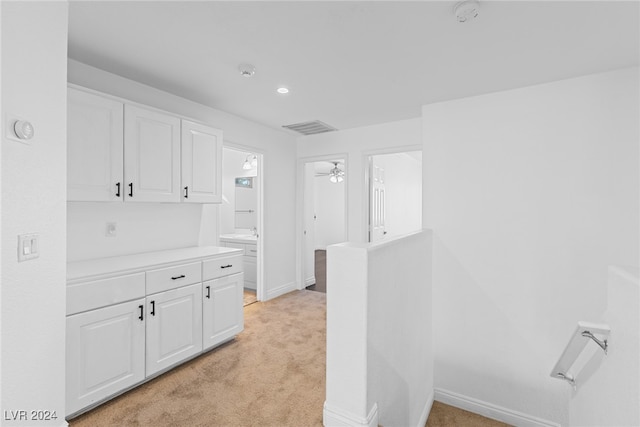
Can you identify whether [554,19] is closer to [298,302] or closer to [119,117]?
[119,117]

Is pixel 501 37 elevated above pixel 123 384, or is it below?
above

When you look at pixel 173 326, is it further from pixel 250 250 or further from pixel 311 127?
pixel 311 127

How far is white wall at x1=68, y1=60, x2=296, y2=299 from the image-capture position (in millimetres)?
2354

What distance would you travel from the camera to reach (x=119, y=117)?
2.23 m

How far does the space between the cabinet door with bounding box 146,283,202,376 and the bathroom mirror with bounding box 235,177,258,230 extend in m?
3.06

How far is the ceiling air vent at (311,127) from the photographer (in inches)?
151

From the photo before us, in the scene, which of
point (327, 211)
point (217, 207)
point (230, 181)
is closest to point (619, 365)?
point (217, 207)

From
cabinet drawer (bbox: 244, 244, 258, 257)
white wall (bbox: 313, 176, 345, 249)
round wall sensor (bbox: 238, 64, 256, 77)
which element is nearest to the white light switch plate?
round wall sensor (bbox: 238, 64, 256, 77)

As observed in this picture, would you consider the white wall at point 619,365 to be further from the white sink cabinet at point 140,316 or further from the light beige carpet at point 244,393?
the white sink cabinet at point 140,316

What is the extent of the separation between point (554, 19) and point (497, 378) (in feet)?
8.46

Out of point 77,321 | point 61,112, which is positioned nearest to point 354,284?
point 61,112

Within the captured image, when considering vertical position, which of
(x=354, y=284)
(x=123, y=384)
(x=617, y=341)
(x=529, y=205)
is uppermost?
(x=529, y=205)

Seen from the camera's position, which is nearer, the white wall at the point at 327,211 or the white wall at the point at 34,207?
the white wall at the point at 34,207

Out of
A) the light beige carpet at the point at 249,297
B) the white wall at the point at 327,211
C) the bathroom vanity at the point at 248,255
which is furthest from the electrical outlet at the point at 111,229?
the white wall at the point at 327,211
